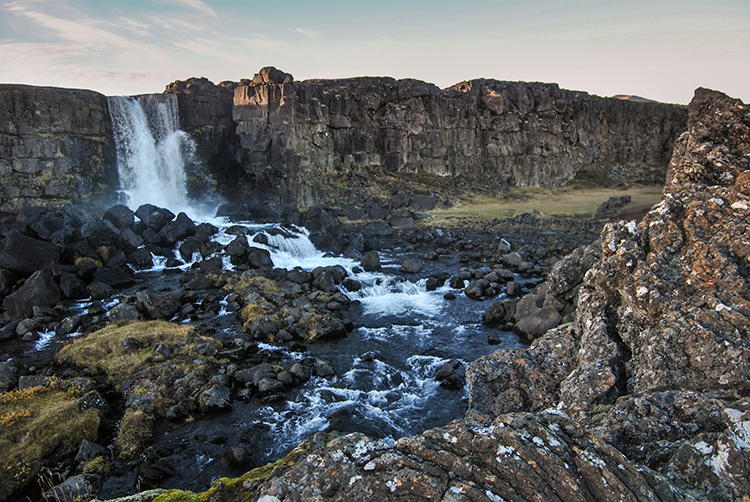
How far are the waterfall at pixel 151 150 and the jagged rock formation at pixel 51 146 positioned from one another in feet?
4.98

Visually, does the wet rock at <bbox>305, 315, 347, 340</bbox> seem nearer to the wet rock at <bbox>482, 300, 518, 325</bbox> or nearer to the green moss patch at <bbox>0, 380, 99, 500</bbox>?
the wet rock at <bbox>482, 300, 518, 325</bbox>

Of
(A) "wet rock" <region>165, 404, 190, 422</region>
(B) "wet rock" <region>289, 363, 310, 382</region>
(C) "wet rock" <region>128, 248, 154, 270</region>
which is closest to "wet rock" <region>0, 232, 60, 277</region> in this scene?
(C) "wet rock" <region>128, 248, 154, 270</region>

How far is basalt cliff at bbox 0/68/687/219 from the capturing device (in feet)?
126

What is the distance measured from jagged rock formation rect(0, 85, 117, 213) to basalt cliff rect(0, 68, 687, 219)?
0.29ft

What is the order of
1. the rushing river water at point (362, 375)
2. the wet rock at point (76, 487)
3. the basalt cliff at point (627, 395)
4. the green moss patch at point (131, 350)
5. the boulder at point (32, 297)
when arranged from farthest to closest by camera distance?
1. the boulder at point (32, 297)
2. the green moss patch at point (131, 350)
3. the rushing river water at point (362, 375)
4. the wet rock at point (76, 487)
5. the basalt cliff at point (627, 395)

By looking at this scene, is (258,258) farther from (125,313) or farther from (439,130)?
(439,130)

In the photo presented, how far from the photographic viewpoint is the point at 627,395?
686 cm

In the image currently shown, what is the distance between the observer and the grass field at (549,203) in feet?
162

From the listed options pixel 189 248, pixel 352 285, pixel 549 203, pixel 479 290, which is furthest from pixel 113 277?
pixel 549 203

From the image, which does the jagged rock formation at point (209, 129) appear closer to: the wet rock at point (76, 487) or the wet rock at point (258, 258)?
the wet rock at point (258, 258)

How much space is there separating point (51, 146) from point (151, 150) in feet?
27.3

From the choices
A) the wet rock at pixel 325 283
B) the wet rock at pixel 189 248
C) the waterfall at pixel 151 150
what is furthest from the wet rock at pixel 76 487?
the waterfall at pixel 151 150

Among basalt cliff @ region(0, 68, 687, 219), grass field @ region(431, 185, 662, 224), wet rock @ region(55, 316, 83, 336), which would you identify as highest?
basalt cliff @ region(0, 68, 687, 219)

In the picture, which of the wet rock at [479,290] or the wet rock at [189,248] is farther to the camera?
the wet rock at [189,248]
